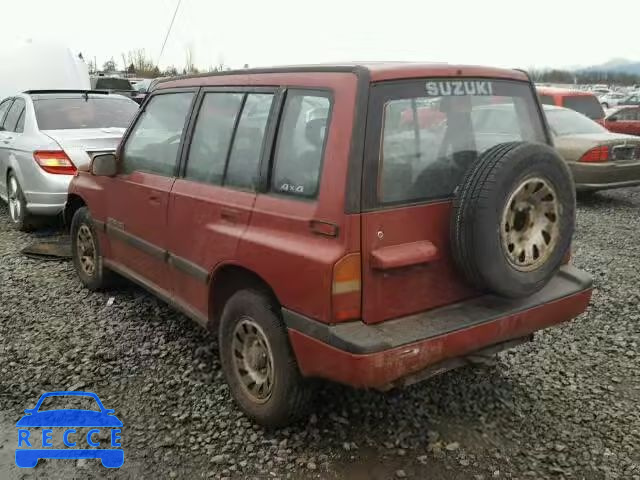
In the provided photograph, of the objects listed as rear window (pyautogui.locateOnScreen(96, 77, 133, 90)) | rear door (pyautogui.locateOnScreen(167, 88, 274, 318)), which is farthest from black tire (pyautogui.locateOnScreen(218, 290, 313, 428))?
rear window (pyautogui.locateOnScreen(96, 77, 133, 90))

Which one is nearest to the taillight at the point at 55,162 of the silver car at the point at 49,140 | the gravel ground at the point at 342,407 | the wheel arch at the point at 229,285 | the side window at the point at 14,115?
the silver car at the point at 49,140

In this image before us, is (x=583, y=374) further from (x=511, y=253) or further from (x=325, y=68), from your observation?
(x=325, y=68)

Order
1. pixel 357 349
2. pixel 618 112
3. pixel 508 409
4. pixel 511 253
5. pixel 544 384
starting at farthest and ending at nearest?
pixel 618 112 → pixel 544 384 → pixel 508 409 → pixel 511 253 → pixel 357 349

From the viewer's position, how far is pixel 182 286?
143 inches

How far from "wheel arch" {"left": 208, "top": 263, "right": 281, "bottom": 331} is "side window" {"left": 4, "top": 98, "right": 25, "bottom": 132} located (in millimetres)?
5313

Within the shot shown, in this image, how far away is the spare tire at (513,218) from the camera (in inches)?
102

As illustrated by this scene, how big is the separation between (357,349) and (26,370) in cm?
241

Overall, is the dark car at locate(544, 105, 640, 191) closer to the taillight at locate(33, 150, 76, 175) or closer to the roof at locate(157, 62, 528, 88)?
the roof at locate(157, 62, 528, 88)

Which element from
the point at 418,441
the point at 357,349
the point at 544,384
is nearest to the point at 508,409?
the point at 544,384

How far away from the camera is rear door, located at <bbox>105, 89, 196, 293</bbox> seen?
3.73 meters

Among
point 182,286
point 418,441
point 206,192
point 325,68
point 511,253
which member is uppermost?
point 325,68

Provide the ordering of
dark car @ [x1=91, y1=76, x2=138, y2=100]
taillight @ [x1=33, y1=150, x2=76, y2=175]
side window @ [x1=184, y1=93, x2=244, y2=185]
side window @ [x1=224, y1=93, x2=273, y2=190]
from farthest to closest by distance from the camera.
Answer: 1. dark car @ [x1=91, y1=76, x2=138, y2=100]
2. taillight @ [x1=33, y1=150, x2=76, y2=175]
3. side window @ [x1=184, y1=93, x2=244, y2=185]
4. side window @ [x1=224, y1=93, x2=273, y2=190]

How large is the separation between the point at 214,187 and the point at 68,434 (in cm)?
150

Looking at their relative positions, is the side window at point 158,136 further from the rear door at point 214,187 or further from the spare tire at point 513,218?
the spare tire at point 513,218
